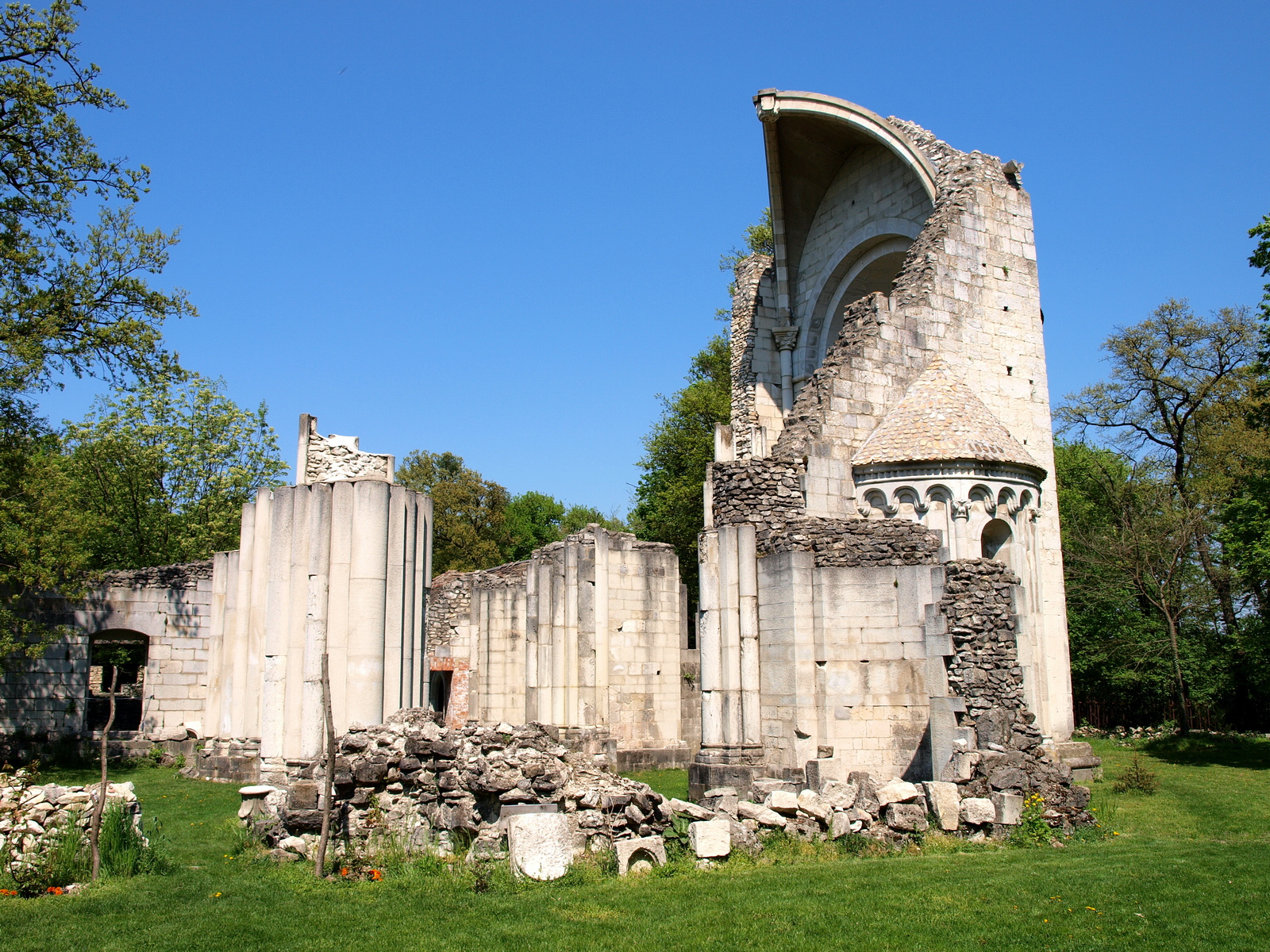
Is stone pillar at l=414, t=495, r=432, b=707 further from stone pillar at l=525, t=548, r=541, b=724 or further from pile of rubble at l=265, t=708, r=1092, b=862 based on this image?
stone pillar at l=525, t=548, r=541, b=724

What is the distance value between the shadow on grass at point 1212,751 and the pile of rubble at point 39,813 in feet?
60.2

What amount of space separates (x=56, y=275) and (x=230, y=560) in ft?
19.2

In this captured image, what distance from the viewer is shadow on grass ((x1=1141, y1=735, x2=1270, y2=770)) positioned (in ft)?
63.6

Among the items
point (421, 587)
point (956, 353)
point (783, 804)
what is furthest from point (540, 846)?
point (956, 353)

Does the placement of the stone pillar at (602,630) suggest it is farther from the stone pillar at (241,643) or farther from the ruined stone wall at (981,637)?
the ruined stone wall at (981,637)

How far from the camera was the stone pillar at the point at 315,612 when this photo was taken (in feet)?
38.3

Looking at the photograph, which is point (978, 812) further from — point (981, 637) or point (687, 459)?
point (687, 459)

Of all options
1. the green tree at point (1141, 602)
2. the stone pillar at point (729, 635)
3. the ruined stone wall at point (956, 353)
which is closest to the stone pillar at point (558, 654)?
the ruined stone wall at point (956, 353)

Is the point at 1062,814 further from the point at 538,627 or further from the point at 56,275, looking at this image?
the point at 56,275

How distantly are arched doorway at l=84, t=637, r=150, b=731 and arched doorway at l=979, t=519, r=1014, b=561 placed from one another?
1673 centimetres

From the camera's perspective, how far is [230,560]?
61.5 ft

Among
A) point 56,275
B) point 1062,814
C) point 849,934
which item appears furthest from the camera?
point 56,275

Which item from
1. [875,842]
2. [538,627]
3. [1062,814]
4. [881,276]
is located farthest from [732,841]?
[881,276]

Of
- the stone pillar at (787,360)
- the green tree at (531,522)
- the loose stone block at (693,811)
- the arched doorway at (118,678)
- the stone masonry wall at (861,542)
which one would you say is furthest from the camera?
the green tree at (531,522)
